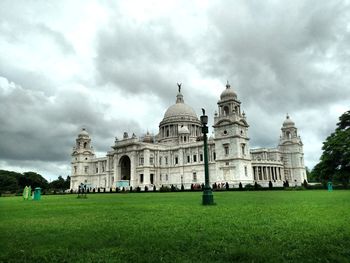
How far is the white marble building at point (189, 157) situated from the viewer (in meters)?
61.8

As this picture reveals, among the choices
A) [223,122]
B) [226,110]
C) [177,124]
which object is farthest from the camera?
[177,124]

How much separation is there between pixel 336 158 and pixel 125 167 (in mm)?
54499

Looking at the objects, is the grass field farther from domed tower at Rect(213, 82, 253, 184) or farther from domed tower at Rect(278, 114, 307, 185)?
domed tower at Rect(278, 114, 307, 185)

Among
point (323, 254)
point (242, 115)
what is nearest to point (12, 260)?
point (323, 254)

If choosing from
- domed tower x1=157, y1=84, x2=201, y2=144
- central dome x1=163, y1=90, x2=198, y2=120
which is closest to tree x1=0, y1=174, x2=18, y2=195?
domed tower x1=157, y1=84, x2=201, y2=144

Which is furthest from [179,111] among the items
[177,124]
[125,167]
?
[125,167]

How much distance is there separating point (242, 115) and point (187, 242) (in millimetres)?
60516

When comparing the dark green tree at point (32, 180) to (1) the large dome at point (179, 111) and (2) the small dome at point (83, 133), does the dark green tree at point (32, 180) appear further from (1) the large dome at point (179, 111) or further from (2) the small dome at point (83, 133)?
(1) the large dome at point (179, 111)

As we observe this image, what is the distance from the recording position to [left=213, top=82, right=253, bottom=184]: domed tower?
60.1 meters

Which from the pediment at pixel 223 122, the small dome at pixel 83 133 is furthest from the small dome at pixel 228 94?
the small dome at pixel 83 133

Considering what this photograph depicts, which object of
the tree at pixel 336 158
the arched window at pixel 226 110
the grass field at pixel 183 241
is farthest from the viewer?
the arched window at pixel 226 110

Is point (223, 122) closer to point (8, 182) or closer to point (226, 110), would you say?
point (226, 110)

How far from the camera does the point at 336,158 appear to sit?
41312mm

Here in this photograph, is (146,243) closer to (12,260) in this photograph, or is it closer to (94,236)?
(94,236)
